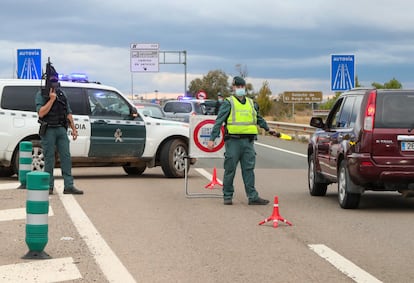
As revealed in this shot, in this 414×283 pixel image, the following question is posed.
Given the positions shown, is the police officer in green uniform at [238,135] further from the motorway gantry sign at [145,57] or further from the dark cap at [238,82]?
the motorway gantry sign at [145,57]

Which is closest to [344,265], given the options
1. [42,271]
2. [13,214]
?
[42,271]

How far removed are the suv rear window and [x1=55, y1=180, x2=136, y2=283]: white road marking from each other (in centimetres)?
423

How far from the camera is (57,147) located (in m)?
Answer: 12.0

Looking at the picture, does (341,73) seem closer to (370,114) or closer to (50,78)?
(370,114)

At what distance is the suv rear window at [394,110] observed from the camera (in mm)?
10195

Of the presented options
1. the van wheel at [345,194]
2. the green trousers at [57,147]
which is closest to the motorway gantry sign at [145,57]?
the green trousers at [57,147]

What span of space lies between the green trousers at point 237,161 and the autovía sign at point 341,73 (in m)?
11.7

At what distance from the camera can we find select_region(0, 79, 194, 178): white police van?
1420 cm

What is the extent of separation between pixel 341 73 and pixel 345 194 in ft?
40.1

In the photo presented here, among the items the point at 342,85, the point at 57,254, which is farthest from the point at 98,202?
the point at 342,85

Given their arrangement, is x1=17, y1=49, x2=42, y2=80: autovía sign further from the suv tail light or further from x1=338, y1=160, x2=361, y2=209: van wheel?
the suv tail light

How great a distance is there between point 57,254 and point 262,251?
6.85 ft

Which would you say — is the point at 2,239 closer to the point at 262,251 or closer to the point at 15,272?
the point at 15,272

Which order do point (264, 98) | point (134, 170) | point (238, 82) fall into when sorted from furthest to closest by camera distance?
1. point (264, 98)
2. point (134, 170)
3. point (238, 82)
